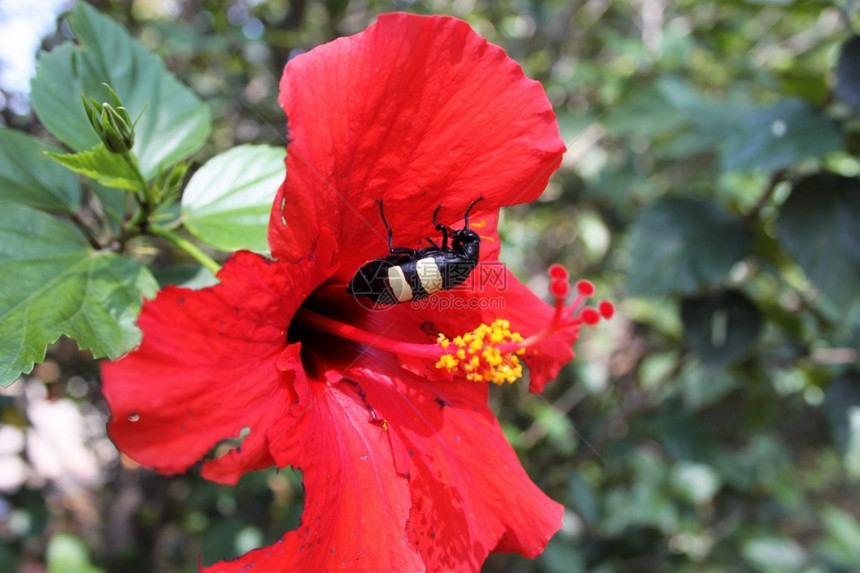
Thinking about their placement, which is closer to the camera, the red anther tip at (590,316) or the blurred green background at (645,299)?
the red anther tip at (590,316)

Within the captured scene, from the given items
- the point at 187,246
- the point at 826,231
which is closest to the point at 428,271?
the point at 187,246

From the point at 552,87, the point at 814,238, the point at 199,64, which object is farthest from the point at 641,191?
the point at 199,64

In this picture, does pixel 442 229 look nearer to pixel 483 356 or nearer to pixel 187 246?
pixel 483 356

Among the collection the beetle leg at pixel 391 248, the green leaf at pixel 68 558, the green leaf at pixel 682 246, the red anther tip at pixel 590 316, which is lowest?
the green leaf at pixel 68 558

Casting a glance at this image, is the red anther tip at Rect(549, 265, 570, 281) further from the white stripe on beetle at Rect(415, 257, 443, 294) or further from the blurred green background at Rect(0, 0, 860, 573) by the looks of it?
the blurred green background at Rect(0, 0, 860, 573)

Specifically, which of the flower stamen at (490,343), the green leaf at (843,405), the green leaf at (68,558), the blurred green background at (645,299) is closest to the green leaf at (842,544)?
the blurred green background at (645,299)

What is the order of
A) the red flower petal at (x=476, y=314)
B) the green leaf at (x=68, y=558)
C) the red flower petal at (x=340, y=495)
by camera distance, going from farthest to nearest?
the green leaf at (x=68, y=558) → the red flower petal at (x=476, y=314) → the red flower petal at (x=340, y=495)

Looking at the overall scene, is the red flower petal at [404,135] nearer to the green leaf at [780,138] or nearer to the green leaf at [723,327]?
the green leaf at [780,138]

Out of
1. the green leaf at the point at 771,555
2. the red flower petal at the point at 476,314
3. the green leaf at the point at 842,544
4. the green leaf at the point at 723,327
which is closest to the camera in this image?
the red flower petal at the point at 476,314
